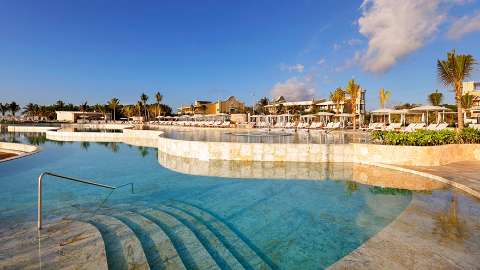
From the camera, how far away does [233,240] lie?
481cm

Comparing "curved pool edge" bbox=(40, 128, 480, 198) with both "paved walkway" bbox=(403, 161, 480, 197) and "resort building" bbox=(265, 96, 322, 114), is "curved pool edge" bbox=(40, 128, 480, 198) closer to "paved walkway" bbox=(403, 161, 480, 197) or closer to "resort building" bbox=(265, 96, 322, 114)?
"paved walkway" bbox=(403, 161, 480, 197)

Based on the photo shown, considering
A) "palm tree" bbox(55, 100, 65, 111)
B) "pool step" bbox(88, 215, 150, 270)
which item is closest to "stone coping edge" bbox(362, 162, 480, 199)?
"pool step" bbox(88, 215, 150, 270)

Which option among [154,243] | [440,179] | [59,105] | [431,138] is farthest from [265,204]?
[59,105]

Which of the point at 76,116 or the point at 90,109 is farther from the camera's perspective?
the point at 90,109

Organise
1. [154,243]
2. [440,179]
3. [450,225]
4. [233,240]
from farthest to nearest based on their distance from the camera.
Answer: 1. [440,179]
2. [233,240]
3. [450,225]
4. [154,243]

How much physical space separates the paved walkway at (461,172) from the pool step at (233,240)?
5.58 metres

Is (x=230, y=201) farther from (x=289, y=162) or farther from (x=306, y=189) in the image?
(x=289, y=162)

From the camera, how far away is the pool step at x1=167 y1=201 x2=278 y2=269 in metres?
4.03

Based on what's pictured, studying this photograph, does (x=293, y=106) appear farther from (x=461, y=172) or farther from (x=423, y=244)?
(x=423, y=244)

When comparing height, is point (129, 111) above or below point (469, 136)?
above

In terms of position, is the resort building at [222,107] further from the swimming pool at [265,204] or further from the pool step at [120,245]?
the pool step at [120,245]

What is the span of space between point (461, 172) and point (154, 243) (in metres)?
9.11

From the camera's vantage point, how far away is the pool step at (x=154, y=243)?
3764mm

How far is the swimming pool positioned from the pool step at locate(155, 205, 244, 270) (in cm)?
2
